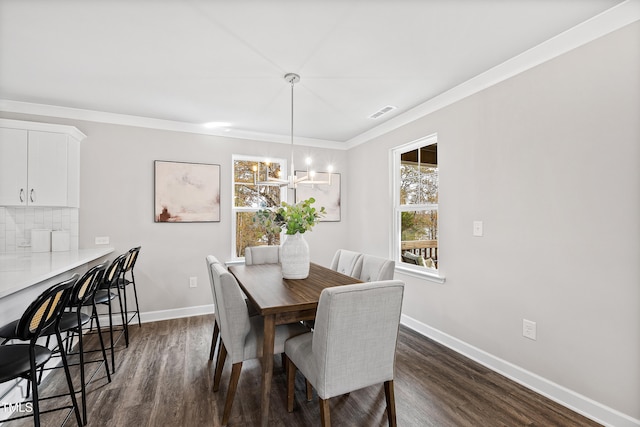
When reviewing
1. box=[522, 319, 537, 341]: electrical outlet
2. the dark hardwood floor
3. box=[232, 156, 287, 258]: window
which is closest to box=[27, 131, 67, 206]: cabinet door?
the dark hardwood floor

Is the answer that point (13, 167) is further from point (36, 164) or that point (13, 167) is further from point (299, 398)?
point (299, 398)

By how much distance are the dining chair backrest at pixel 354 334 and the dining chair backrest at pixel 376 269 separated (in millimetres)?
729

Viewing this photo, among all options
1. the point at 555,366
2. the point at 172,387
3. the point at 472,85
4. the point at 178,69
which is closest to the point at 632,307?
the point at 555,366

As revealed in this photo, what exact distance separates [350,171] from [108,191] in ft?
10.8

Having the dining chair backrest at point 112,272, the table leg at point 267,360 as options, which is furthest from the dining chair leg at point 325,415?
the dining chair backrest at point 112,272

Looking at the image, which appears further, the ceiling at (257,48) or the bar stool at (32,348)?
the ceiling at (257,48)

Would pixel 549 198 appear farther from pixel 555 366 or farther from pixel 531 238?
pixel 555 366

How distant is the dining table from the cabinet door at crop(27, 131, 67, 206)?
2087 mm

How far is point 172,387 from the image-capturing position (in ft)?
7.36

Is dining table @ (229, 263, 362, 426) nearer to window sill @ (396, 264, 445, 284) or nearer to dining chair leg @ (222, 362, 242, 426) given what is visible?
dining chair leg @ (222, 362, 242, 426)

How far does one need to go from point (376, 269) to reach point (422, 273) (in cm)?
105

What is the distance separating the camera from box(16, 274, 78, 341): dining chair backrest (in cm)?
133

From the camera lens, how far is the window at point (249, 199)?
13.8ft

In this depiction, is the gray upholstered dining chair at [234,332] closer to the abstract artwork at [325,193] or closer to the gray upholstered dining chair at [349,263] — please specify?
the gray upholstered dining chair at [349,263]
